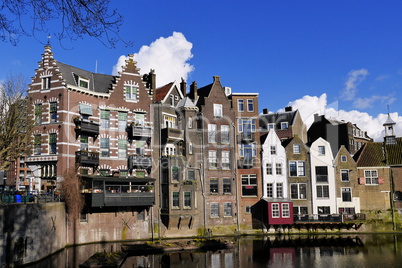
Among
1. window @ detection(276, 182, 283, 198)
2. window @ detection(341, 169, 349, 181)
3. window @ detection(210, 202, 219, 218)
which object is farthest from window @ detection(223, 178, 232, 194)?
window @ detection(341, 169, 349, 181)

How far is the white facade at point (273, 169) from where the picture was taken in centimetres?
5728

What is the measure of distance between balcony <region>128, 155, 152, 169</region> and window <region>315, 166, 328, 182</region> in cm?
2526

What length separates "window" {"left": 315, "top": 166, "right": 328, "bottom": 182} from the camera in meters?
58.7

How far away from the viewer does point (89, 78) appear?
5072 centimetres

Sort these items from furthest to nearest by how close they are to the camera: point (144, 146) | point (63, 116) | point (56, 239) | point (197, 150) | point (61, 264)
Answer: point (197, 150)
point (144, 146)
point (63, 116)
point (56, 239)
point (61, 264)

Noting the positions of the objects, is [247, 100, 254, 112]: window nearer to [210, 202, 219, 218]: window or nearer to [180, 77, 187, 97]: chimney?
[180, 77, 187, 97]: chimney

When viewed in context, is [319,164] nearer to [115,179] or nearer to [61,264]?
[115,179]

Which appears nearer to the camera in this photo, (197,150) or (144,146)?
(144,146)

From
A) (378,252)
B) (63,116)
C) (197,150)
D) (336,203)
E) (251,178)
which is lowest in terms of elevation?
(378,252)

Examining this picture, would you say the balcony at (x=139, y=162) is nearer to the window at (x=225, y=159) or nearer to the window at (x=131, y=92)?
the window at (x=131, y=92)

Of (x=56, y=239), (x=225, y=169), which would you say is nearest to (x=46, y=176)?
(x=56, y=239)

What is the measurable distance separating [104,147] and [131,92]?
7.92 m

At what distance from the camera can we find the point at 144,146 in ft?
166

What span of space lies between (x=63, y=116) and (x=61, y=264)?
17360 millimetres
